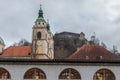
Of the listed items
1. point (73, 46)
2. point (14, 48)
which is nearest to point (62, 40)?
point (73, 46)

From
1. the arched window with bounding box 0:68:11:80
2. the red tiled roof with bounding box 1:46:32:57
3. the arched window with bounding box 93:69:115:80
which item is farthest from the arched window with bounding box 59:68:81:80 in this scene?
the red tiled roof with bounding box 1:46:32:57

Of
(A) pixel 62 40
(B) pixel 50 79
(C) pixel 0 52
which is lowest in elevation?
(B) pixel 50 79

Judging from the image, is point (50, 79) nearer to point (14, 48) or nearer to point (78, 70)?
point (78, 70)

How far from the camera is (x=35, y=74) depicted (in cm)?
3475

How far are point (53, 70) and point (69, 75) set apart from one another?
4.87ft

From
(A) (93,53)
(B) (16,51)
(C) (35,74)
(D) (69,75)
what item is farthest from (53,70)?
(B) (16,51)

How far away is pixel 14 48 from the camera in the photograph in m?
119

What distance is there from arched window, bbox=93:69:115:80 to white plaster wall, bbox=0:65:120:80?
0.90 ft

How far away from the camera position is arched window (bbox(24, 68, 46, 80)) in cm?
3465

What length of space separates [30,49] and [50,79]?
83.2 metres

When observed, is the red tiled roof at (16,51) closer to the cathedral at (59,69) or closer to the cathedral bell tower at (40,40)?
the cathedral bell tower at (40,40)

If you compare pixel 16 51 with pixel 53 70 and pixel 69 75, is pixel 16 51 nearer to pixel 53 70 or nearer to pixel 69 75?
pixel 53 70

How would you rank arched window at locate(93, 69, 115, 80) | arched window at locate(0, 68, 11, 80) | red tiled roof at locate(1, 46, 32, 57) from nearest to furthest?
arched window at locate(0, 68, 11, 80) → arched window at locate(93, 69, 115, 80) → red tiled roof at locate(1, 46, 32, 57)

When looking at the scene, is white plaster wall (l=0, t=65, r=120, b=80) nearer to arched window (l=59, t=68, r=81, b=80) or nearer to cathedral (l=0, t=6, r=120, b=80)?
cathedral (l=0, t=6, r=120, b=80)
